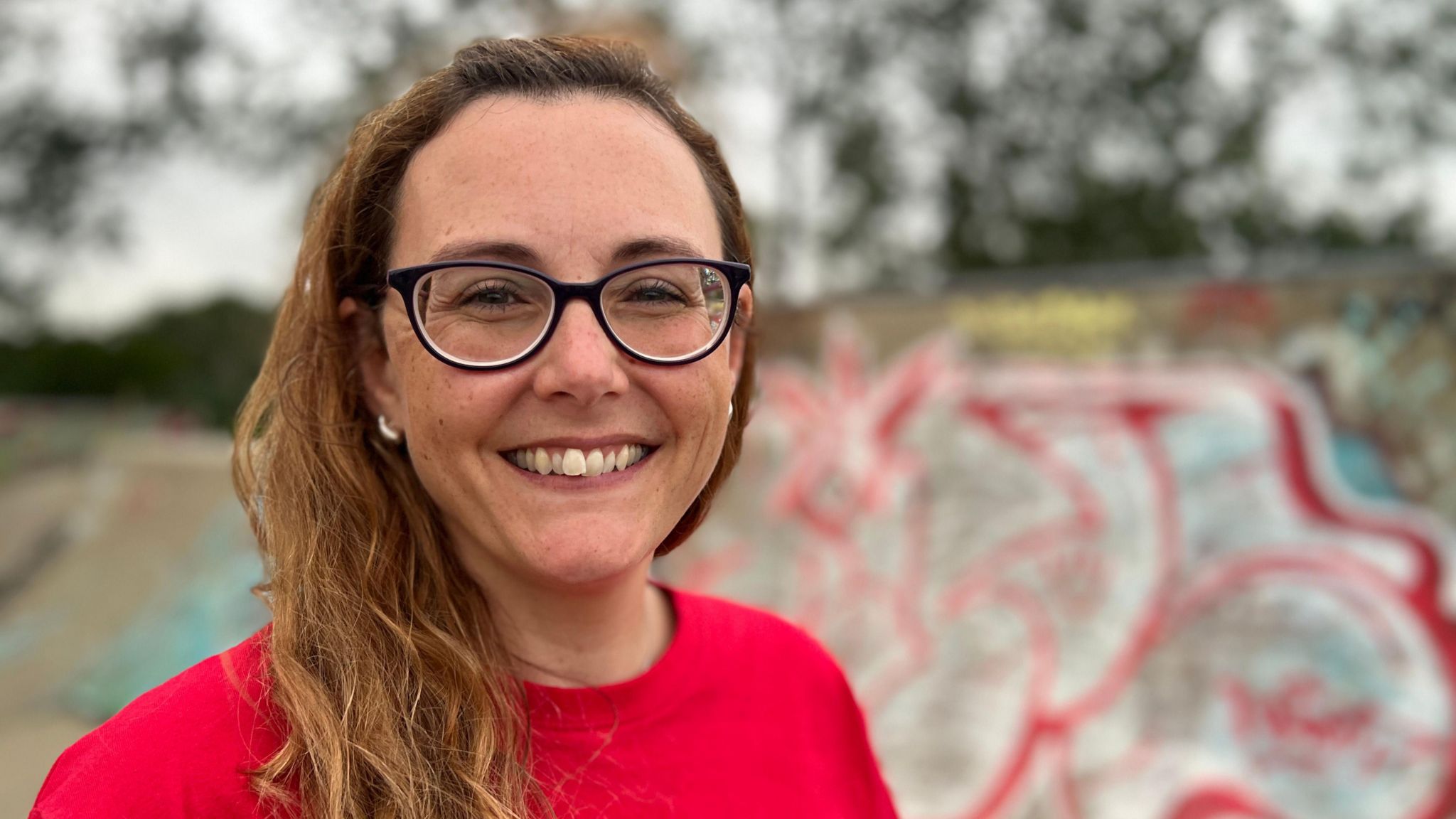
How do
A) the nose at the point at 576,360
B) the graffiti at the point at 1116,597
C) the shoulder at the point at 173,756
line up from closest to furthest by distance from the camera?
→ the shoulder at the point at 173,756, the nose at the point at 576,360, the graffiti at the point at 1116,597

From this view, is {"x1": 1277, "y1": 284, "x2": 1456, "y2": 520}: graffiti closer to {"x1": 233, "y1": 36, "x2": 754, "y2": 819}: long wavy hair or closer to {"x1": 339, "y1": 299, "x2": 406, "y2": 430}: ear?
{"x1": 233, "y1": 36, "x2": 754, "y2": 819}: long wavy hair

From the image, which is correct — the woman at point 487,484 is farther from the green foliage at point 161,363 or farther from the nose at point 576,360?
the green foliage at point 161,363

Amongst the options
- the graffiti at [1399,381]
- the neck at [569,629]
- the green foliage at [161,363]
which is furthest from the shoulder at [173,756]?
the green foliage at [161,363]

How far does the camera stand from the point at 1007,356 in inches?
218

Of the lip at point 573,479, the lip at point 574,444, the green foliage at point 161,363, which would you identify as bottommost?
the lip at point 573,479

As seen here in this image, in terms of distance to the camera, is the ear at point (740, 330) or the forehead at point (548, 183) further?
the ear at point (740, 330)

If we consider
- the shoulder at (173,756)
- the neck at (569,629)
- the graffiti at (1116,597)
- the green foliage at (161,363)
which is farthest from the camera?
the green foliage at (161,363)

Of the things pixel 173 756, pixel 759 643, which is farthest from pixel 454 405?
pixel 759 643

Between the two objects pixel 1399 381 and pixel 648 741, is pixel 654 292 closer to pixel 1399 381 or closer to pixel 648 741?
pixel 648 741

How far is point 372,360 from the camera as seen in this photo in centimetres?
140

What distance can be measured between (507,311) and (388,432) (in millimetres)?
288

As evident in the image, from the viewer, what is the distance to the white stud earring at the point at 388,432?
136cm

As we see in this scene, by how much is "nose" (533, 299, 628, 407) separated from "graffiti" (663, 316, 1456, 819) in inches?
177

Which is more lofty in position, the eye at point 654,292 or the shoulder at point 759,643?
the eye at point 654,292
